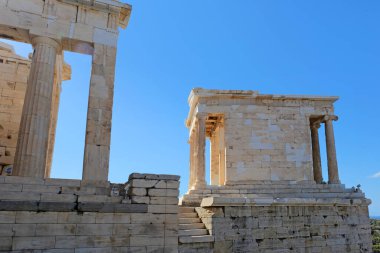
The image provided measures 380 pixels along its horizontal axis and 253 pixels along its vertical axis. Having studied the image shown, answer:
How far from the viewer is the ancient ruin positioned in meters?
7.97

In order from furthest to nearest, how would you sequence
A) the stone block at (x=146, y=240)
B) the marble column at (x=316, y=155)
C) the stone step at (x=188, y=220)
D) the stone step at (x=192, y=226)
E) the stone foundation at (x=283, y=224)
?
the marble column at (x=316, y=155)
the stone step at (x=188, y=220)
the stone foundation at (x=283, y=224)
the stone step at (x=192, y=226)
the stone block at (x=146, y=240)

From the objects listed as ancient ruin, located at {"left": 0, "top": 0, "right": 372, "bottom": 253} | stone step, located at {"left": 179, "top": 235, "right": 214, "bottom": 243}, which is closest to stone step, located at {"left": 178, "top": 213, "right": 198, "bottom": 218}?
ancient ruin, located at {"left": 0, "top": 0, "right": 372, "bottom": 253}

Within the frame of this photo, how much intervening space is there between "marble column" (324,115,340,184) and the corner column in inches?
544

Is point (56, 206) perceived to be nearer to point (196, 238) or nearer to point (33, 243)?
point (33, 243)

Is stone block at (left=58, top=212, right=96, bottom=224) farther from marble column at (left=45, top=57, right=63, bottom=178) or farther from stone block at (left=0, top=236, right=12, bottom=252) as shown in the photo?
marble column at (left=45, top=57, right=63, bottom=178)

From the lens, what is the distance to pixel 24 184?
8.55m

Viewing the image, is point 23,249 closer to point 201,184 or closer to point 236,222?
point 236,222

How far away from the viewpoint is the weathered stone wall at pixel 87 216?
748 centimetres

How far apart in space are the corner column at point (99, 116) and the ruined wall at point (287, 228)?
12.1 ft

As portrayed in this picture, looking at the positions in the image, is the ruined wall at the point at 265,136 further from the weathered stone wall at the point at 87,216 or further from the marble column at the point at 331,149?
the weathered stone wall at the point at 87,216

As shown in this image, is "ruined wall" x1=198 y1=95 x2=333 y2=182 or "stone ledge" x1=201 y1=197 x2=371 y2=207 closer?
"stone ledge" x1=201 y1=197 x2=371 y2=207

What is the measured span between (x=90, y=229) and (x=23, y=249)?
4.87ft

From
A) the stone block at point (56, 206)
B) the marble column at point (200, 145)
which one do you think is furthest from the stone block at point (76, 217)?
the marble column at point (200, 145)

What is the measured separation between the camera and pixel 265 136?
1853 centimetres
